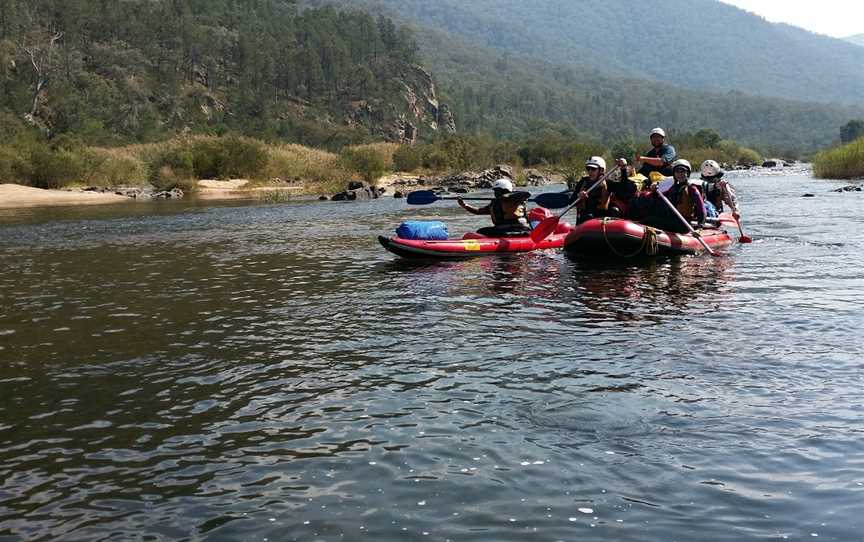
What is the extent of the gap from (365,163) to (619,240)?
1500 inches

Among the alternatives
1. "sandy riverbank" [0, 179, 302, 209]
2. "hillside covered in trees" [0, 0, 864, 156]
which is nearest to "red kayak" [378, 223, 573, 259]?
"sandy riverbank" [0, 179, 302, 209]

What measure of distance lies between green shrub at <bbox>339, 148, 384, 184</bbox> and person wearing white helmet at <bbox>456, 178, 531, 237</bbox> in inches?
1365

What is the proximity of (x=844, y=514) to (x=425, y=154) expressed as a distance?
191 feet

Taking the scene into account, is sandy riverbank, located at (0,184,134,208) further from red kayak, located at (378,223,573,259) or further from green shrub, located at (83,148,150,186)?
red kayak, located at (378,223,573,259)

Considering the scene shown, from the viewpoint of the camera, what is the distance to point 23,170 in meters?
44.8

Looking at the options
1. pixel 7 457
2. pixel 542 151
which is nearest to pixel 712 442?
pixel 7 457

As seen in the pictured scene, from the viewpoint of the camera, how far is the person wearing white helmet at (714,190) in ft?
60.3

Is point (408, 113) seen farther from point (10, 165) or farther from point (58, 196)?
point (58, 196)

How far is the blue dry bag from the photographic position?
15.5m

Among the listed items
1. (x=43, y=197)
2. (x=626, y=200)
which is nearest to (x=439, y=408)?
(x=626, y=200)

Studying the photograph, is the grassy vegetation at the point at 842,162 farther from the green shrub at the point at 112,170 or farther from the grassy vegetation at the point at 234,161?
the green shrub at the point at 112,170

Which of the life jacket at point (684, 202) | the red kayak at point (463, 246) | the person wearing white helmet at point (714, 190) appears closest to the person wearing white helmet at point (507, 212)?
the red kayak at point (463, 246)

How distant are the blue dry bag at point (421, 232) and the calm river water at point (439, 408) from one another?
2052 millimetres

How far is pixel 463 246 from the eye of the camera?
51.1 feet
